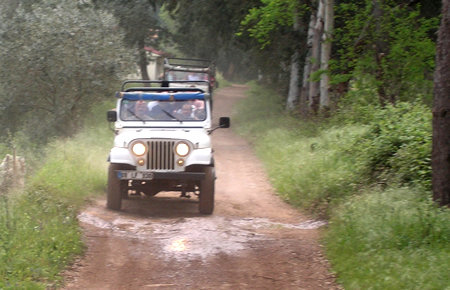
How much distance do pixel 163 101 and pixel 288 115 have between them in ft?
39.7

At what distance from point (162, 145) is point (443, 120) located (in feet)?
14.6

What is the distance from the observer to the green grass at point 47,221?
22.2ft

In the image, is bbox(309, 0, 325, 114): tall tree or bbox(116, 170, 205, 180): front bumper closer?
bbox(116, 170, 205, 180): front bumper

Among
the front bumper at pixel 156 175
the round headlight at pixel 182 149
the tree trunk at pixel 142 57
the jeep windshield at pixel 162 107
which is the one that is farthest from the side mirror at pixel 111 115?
the tree trunk at pixel 142 57

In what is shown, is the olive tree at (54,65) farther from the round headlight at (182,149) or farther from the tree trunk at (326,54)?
the round headlight at (182,149)

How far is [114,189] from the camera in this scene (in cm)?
1061

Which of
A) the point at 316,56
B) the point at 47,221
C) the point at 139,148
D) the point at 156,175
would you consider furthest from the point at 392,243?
the point at 316,56

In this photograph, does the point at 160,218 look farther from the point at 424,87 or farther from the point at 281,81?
the point at 281,81

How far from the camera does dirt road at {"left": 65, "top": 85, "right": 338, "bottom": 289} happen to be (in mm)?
7227

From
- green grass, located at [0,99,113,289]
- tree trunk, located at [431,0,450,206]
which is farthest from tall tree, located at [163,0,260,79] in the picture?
tree trunk, located at [431,0,450,206]

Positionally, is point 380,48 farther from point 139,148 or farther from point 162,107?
point 139,148

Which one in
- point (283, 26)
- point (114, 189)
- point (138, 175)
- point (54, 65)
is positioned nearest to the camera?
point (138, 175)

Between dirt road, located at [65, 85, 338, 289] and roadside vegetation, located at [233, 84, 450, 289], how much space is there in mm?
427

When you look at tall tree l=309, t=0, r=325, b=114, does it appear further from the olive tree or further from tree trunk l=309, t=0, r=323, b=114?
the olive tree
